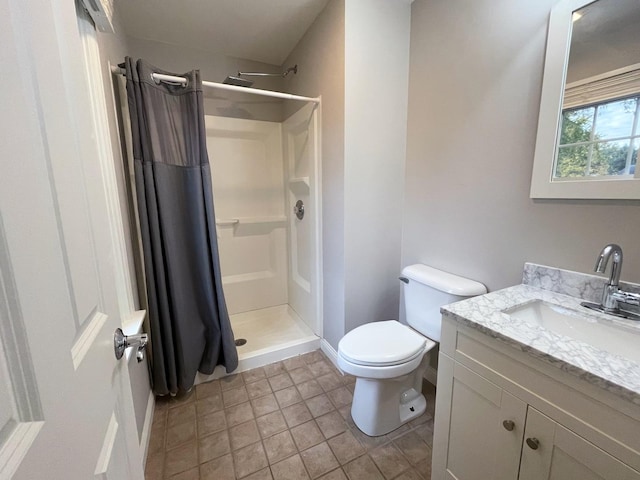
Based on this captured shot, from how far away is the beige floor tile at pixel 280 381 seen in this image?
174cm

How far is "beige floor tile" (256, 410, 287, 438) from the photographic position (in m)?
1.42

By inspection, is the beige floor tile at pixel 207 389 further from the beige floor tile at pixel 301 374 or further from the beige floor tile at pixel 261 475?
the beige floor tile at pixel 261 475

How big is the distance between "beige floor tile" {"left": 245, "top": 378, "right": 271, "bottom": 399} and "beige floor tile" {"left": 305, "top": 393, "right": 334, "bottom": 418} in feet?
0.92

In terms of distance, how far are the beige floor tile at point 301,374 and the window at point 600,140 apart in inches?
67.3

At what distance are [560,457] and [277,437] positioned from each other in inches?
45.8

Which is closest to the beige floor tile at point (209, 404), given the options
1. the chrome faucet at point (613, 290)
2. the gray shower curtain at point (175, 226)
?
the gray shower curtain at point (175, 226)

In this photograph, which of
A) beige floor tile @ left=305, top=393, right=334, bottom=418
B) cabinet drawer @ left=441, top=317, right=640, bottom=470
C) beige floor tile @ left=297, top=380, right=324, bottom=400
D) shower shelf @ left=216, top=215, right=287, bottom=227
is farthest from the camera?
shower shelf @ left=216, top=215, right=287, bottom=227

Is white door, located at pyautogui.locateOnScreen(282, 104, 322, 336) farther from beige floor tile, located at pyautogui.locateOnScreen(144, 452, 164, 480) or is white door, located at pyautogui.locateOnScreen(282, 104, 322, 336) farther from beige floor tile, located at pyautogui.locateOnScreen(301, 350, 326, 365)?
beige floor tile, located at pyautogui.locateOnScreen(144, 452, 164, 480)

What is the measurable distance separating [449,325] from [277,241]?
76.5 inches

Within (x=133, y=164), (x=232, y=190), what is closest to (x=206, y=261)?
(x=133, y=164)

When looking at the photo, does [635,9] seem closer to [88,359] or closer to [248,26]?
[88,359]

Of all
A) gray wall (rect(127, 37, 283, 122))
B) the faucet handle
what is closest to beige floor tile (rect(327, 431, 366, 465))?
the faucet handle

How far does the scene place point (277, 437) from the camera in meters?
1.39

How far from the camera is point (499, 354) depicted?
0.82 m
